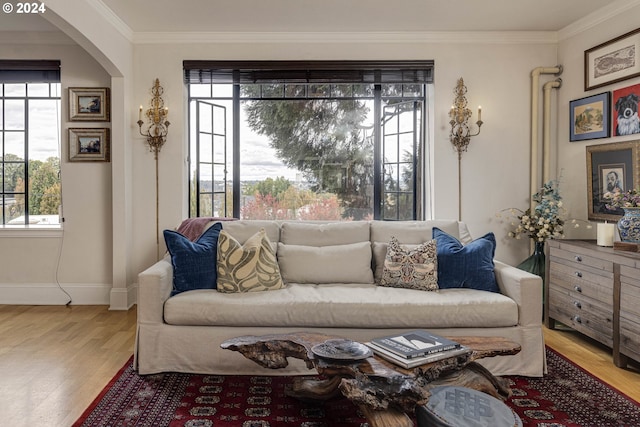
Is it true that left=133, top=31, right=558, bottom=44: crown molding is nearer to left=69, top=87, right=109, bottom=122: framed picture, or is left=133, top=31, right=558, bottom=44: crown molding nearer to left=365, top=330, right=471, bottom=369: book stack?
left=69, top=87, right=109, bottom=122: framed picture

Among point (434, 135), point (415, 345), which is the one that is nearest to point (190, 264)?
point (415, 345)

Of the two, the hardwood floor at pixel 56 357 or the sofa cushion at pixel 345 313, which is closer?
the hardwood floor at pixel 56 357

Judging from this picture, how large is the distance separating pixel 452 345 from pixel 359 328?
30.8 inches

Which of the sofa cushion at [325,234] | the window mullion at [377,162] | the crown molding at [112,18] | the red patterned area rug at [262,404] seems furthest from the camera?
the window mullion at [377,162]

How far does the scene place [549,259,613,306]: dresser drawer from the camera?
2.93 meters

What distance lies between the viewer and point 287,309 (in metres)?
2.65

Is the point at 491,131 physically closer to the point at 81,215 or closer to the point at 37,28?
the point at 81,215

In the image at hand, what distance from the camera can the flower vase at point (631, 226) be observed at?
9.58 feet

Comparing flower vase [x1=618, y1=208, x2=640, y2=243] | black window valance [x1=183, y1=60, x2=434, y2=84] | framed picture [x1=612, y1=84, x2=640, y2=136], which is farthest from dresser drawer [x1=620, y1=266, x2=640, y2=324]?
black window valance [x1=183, y1=60, x2=434, y2=84]

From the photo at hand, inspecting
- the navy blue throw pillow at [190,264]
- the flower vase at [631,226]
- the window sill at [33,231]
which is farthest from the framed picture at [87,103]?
the flower vase at [631,226]

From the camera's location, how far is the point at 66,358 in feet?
9.53

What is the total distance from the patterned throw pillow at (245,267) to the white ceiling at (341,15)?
6.38ft

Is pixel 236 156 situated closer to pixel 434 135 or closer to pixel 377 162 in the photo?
pixel 377 162

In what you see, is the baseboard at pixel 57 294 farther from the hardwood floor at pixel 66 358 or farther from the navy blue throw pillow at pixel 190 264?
the navy blue throw pillow at pixel 190 264
